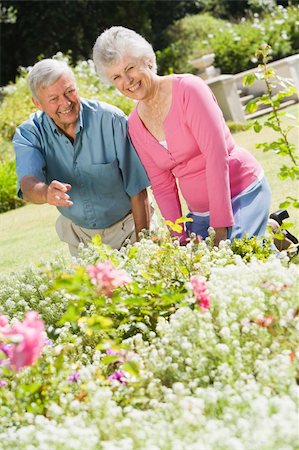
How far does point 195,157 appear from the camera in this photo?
4.19 m

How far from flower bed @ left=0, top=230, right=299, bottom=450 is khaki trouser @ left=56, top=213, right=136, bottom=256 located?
156cm

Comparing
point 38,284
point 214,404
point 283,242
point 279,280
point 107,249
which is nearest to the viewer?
point 214,404

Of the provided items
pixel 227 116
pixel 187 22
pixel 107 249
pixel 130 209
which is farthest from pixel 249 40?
pixel 107 249

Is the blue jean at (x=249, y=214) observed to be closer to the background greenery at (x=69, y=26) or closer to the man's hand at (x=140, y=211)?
the man's hand at (x=140, y=211)

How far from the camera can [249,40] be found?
59.5 feet

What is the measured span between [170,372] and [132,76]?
5.80 ft

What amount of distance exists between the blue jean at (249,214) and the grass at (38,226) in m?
1.22

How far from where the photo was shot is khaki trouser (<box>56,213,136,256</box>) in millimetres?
4801

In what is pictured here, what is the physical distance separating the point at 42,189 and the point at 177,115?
2.54 feet

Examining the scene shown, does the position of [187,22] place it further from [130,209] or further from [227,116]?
[130,209]

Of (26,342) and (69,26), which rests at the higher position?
(26,342)

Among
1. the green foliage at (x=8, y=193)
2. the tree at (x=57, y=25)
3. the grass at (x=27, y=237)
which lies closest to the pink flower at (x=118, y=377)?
the grass at (x=27, y=237)

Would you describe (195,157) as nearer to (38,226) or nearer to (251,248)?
(251,248)

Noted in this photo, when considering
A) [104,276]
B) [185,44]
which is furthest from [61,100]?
[185,44]
